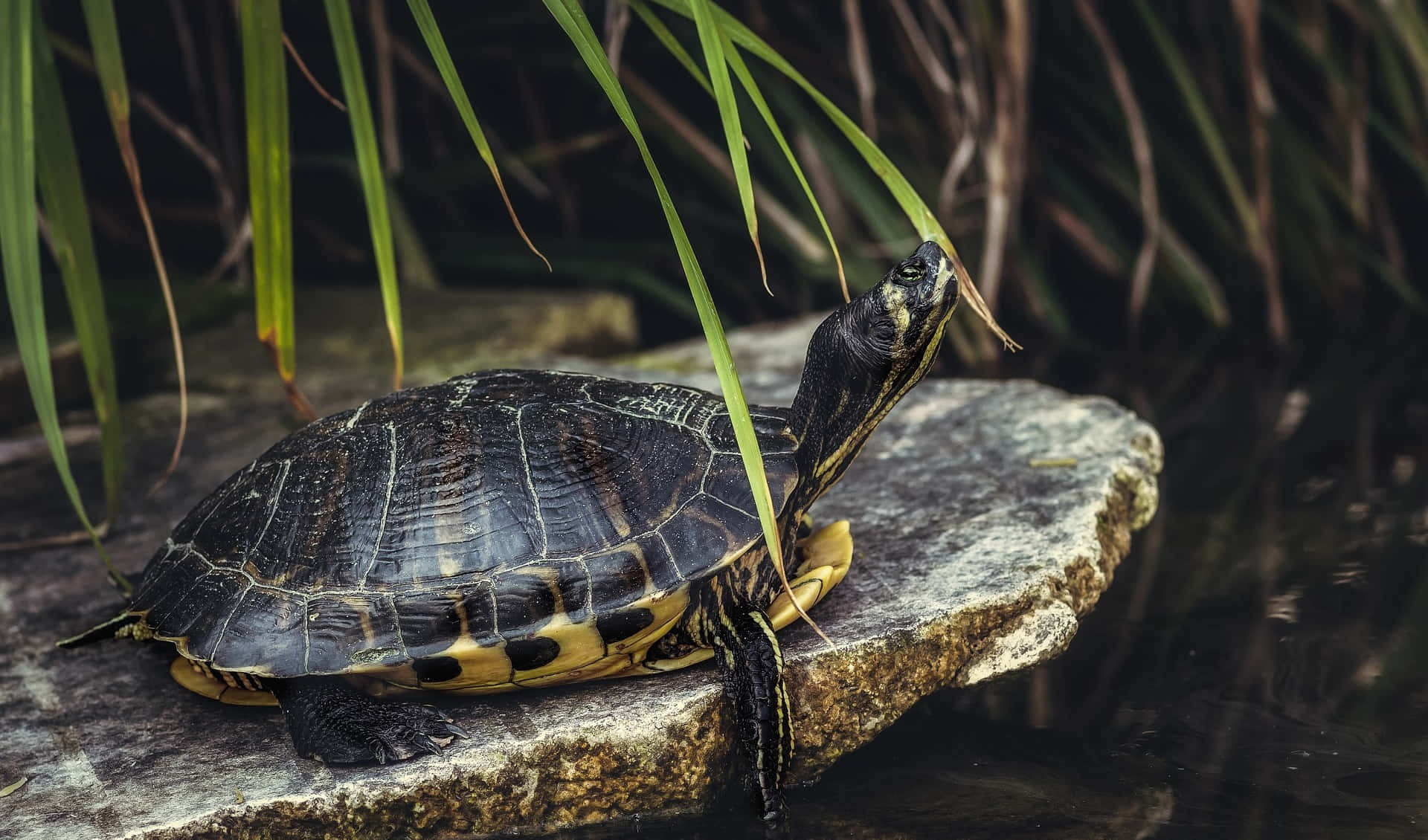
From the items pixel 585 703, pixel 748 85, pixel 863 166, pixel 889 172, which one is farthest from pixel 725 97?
pixel 863 166

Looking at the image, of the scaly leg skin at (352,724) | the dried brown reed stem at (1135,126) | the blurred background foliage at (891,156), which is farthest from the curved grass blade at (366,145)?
the dried brown reed stem at (1135,126)

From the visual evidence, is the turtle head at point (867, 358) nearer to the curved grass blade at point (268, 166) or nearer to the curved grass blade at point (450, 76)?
the curved grass blade at point (450, 76)

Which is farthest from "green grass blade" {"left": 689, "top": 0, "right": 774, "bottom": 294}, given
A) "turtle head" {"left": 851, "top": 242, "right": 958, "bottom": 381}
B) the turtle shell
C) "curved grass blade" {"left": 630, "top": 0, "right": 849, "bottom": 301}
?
the turtle shell

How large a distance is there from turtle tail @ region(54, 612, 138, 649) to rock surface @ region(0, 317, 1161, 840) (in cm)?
10

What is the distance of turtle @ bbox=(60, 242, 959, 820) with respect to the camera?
186cm

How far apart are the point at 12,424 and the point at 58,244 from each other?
137 cm

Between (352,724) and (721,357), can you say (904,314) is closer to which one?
(721,357)

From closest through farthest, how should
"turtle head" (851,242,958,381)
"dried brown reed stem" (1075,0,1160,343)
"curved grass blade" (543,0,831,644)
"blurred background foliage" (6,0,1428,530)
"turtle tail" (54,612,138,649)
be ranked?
"curved grass blade" (543,0,831,644) → "turtle head" (851,242,958,381) → "turtle tail" (54,612,138,649) → "dried brown reed stem" (1075,0,1160,343) → "blurred background foliage" (6,0,1428,530)

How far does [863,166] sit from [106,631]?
2928 mm

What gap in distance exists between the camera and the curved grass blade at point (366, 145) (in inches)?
78.8

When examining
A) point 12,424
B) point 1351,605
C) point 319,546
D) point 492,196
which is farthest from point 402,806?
point 492,196

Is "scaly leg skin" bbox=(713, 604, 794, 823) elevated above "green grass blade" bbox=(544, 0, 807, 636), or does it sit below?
below

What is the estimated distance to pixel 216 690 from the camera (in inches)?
79.4

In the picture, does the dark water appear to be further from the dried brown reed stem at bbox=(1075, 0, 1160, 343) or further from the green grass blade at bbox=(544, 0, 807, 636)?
the dried brown reed stem at bbox=(1075, 0, 1160, 343)
